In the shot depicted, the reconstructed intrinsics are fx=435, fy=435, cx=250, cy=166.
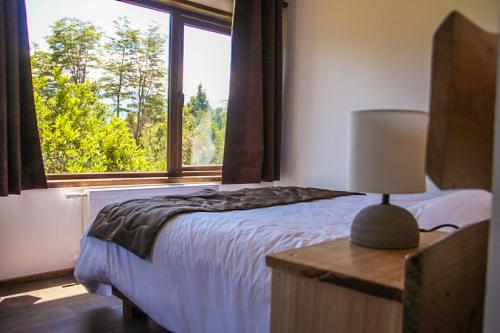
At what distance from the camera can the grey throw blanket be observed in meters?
1.96

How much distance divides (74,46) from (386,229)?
3037mm

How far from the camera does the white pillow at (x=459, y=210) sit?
5.10 ft

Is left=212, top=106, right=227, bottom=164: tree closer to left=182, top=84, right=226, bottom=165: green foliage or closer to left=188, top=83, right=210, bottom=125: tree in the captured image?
left=182, top=84, right=226, bottom=165: green foliage

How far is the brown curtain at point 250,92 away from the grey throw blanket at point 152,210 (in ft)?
4.17

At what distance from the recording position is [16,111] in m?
2.81

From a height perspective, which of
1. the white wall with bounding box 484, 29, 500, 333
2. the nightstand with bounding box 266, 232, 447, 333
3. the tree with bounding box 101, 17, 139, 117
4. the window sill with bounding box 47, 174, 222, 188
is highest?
the tree with bounding box 101, 17, 139, 117

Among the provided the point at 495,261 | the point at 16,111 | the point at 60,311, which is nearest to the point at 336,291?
the point at 495,261

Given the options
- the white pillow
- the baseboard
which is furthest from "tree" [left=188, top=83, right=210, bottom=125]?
the white pillow

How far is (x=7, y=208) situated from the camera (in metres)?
2.95

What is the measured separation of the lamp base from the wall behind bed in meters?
2.13

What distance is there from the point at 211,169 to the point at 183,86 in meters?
0.83

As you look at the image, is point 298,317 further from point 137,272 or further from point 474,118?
point 137,272

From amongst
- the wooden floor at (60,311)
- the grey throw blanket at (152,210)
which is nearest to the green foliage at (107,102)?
the wooden floor at (60,311)

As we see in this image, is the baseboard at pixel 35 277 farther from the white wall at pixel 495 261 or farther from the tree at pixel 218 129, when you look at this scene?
the white wall at pixel 495 261
